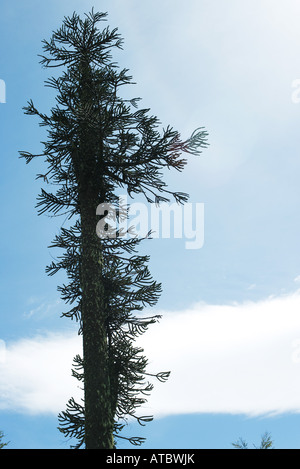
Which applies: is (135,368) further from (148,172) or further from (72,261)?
(148,172)

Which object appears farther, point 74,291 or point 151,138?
point 74,291

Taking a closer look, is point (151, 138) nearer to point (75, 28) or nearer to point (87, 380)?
point (75, 28)

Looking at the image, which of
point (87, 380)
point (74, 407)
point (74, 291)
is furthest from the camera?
point (74, 291)

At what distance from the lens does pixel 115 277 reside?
10523mm

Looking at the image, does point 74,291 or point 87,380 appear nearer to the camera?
point 87,380

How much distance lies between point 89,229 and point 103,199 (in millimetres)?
1289

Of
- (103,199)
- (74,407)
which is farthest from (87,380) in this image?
(103,199)

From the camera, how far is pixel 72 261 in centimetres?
1150

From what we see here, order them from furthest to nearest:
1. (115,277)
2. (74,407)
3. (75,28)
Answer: (75,28) < (115,277) < (74,407)

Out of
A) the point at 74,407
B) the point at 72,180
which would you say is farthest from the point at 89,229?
the point at 74,407
